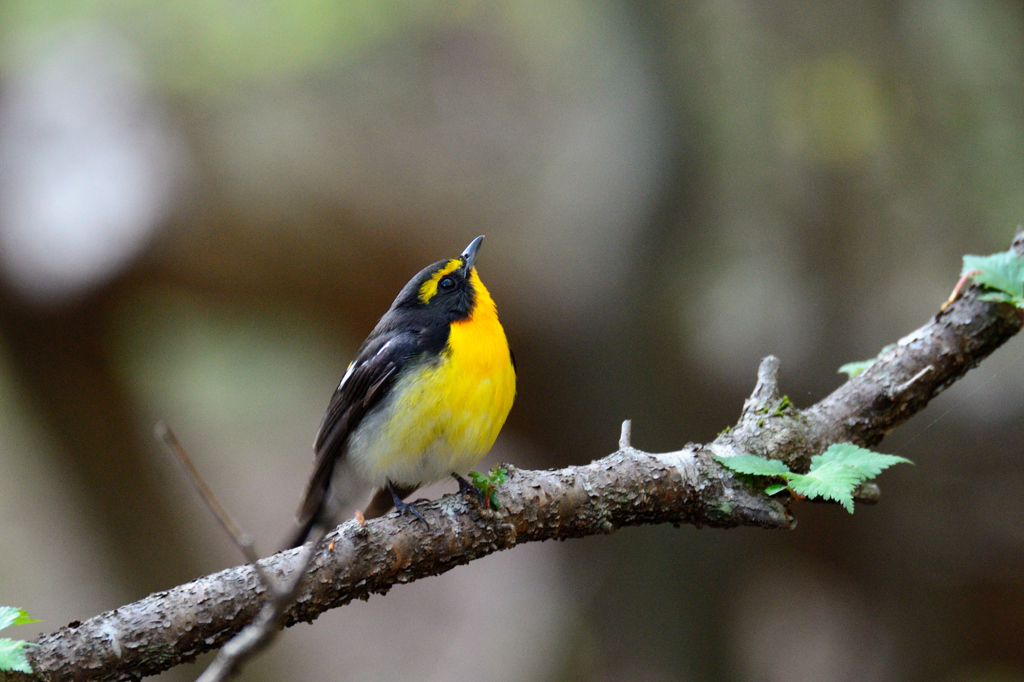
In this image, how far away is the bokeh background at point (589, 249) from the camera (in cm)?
577

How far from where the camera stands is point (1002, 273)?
127 inches

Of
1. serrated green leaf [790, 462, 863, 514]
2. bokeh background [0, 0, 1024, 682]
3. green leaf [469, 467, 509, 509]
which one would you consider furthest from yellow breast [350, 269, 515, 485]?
bokeh background [0, 0, 1024, 682]

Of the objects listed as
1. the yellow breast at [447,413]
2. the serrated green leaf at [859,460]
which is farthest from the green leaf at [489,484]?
the serrated green leaf at [859,460]

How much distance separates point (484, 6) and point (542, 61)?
78cm

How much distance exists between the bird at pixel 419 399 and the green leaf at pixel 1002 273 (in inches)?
79.6

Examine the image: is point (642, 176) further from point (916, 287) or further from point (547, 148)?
point (916, 287)

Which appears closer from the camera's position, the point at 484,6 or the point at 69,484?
the point at 69,484

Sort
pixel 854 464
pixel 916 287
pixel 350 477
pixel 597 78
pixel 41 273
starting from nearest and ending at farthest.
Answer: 1. pixel 854 464
2. pixel 350 477
3. pixel 41 273
4. pixel 916 287
5. pixel 597 78

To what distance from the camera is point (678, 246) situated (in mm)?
6211

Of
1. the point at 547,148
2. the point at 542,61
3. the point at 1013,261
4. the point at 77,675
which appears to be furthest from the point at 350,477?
the point at 542,61

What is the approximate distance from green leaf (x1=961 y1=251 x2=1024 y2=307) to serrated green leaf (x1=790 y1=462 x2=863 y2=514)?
1.18 meters

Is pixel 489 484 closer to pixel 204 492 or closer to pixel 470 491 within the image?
pixel 470 491

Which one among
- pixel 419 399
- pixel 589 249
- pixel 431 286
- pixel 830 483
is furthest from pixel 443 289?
pixel 589 249

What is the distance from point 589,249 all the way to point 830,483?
4.22 meters
